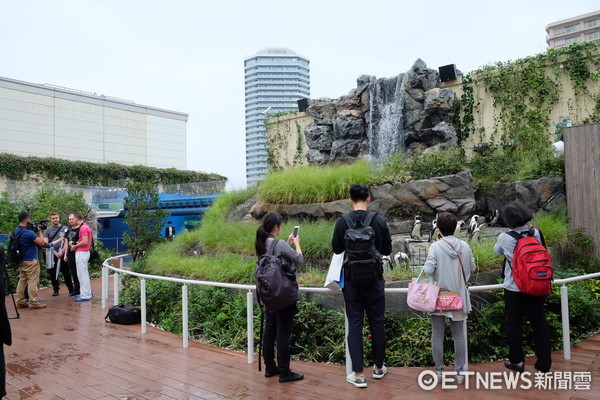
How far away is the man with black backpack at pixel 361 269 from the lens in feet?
12.5

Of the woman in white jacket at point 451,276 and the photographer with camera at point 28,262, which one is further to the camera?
the photographer with camera at point 28,262

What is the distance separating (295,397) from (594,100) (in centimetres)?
1590

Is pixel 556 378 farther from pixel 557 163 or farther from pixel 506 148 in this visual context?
pixel 506 148

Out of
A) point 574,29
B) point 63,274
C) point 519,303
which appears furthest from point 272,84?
point 519,303

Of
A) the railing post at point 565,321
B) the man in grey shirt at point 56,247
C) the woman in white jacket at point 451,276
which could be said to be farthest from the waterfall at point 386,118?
the woman in white jacket at point 451,276

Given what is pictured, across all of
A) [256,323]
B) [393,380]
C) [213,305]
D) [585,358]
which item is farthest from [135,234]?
[585,358]

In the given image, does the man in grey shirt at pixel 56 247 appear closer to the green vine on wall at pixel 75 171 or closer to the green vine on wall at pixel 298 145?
the green vine on wall at pixel 298 145

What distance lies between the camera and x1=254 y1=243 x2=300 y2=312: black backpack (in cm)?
398

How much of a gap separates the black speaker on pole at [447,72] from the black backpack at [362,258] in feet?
51.8

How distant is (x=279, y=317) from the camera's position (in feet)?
13.6

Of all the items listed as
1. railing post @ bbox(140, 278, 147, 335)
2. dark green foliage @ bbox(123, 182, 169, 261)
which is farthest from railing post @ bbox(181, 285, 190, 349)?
dark green foliage @ bbox(123, 182, 169, 261)

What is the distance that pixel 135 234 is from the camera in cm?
1192

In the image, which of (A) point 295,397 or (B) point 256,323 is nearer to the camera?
(A) point 295,397

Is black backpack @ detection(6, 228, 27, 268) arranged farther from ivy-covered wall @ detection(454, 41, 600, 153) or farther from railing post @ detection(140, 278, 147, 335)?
ivy-covered wall @ detection(454, 41, 600, 153)
